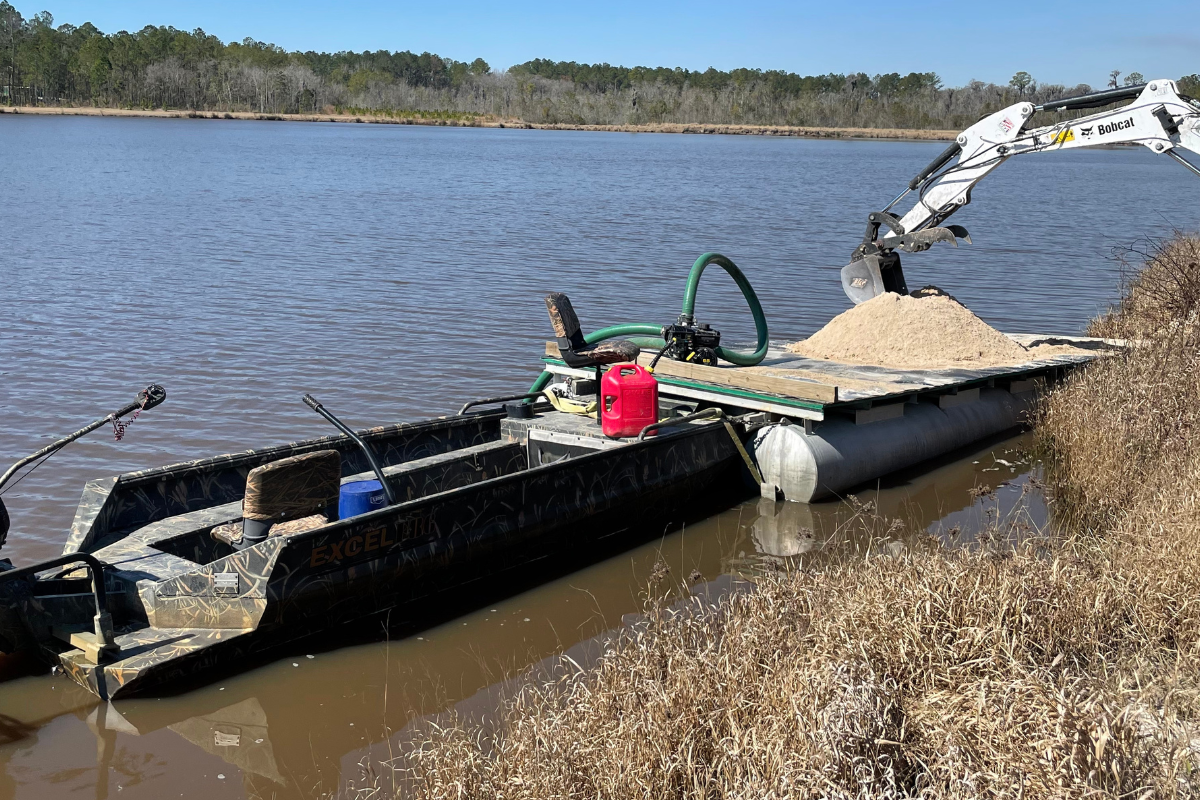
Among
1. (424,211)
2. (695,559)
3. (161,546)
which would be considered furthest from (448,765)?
(424,211)

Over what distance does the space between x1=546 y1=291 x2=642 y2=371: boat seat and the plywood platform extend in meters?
0.73

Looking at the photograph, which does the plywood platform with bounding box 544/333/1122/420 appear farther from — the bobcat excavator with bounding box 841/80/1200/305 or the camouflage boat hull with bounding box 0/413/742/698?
the bobcat excavator with bounding box 841/80/1200/305

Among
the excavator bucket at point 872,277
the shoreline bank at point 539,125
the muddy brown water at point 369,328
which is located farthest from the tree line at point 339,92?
the excavator bucket at point 872,277

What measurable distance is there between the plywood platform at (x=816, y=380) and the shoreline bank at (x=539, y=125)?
99168mm

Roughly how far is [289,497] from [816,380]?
18.8 feet

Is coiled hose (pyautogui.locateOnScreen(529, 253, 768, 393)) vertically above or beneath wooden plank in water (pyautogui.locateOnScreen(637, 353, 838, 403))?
above

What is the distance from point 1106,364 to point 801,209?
24.8m

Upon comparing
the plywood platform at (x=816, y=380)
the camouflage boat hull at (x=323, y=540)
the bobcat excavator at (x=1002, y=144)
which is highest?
the bobcat excavator at (x=1002, y=144)

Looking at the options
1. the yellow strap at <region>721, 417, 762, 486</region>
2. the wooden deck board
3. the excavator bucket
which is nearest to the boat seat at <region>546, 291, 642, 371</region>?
the wooden deck board

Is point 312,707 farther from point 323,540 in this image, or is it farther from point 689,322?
point 689,322

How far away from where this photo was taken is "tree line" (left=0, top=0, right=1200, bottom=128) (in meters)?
113

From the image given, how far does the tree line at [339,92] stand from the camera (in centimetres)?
11275

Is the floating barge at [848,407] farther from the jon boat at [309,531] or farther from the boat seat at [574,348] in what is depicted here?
the boat seat at [574,348]

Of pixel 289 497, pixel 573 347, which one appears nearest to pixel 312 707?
pixel 289 497
